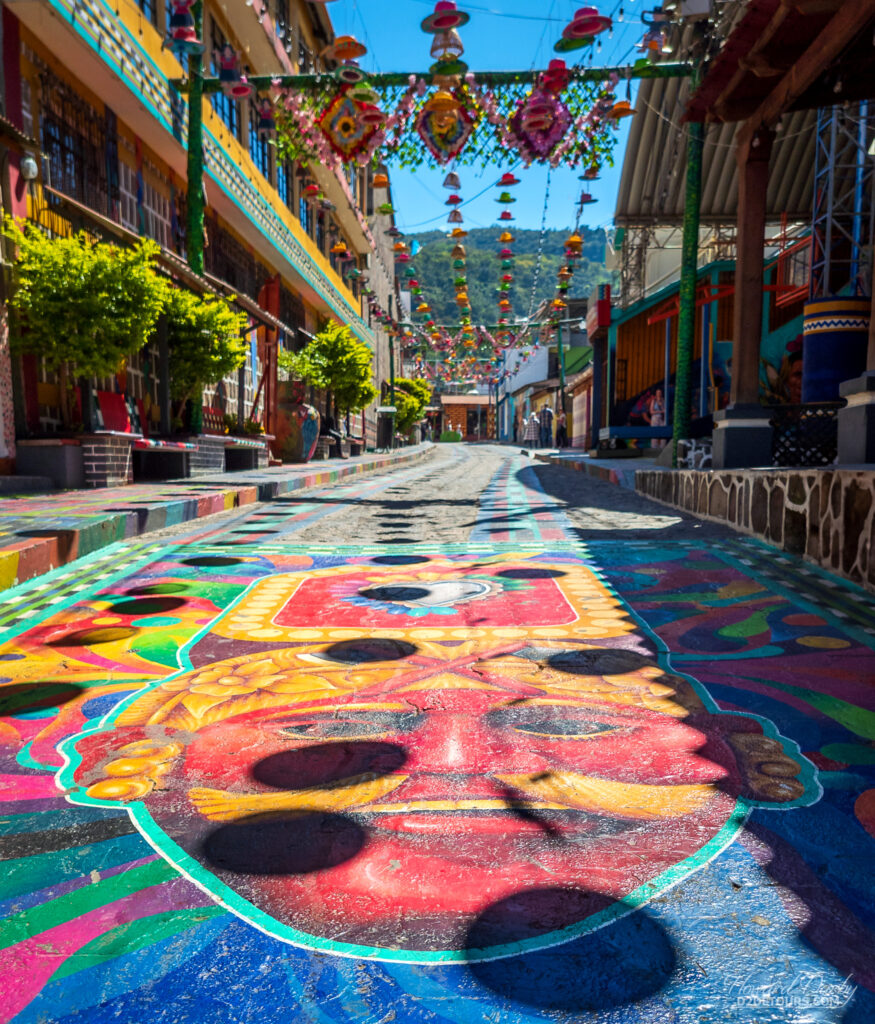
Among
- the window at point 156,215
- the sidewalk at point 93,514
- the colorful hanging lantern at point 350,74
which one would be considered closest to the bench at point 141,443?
the sidewalk at point 93,514

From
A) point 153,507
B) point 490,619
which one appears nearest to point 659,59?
point 153,507

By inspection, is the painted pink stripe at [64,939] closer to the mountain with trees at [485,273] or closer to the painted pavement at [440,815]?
the painted pavement at [440,815]

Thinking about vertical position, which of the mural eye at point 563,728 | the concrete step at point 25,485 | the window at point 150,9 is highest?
the window at point 150,9

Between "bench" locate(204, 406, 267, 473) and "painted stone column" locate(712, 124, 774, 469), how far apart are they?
8.08m

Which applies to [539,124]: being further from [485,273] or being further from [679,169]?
[485,273]

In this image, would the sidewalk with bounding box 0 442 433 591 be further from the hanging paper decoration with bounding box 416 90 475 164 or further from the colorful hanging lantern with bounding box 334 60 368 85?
the colorful hanging lantern with bounding box 334 60 368 85

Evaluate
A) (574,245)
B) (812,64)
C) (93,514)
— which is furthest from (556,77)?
(93,514)

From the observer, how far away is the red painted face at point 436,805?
3.60 ft

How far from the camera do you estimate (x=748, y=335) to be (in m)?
6.13

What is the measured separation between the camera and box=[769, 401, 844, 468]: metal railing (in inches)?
244

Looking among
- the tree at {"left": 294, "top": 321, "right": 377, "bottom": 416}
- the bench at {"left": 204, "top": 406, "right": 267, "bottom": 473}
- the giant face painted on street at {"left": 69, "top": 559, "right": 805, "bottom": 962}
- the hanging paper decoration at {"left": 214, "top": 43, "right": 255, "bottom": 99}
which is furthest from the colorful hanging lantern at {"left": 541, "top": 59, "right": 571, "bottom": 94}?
the giant face painted on street at {"left": 69, "top": 559, "right": 805, "bottom": 962}

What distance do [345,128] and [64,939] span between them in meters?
11.1

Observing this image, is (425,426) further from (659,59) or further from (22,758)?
(22,758)

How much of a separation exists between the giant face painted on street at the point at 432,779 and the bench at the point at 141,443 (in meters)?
6.40
